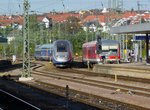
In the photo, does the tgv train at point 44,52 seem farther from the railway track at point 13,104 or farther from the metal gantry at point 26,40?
the railway track at point 13,104

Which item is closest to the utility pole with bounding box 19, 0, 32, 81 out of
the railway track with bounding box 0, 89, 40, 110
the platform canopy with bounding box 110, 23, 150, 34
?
the railway track with bounding box 0, 89, 40, 110

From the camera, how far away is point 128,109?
13125 millimetres

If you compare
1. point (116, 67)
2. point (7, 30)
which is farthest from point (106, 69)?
point (7, 30)

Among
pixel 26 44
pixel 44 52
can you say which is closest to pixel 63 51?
pixel 26 44

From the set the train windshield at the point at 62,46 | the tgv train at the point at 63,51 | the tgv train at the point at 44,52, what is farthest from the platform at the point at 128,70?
the tgv train at the point at 44,52

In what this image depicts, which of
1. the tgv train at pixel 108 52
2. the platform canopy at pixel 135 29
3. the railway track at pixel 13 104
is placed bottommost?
the railway track at pixel 13 104

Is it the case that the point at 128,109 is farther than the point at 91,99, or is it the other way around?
the point at 91,99

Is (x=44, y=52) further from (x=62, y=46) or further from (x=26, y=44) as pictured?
(x=26, y=44)

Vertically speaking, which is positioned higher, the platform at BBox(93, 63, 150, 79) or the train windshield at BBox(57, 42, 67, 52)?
the train windshield at BBox(57, 42, 67, 52)

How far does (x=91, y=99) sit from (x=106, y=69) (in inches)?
672

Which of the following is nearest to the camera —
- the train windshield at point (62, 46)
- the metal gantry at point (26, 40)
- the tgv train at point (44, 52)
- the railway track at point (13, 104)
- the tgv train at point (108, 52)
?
the railway track at point (13, 104)

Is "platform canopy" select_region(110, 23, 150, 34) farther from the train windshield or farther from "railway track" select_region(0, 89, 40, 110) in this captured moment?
"railway track" select_region(0, 89, 40, 110)

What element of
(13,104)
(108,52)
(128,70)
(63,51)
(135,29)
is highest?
(135,29)

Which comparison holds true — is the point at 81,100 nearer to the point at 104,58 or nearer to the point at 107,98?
the point at 107,98
